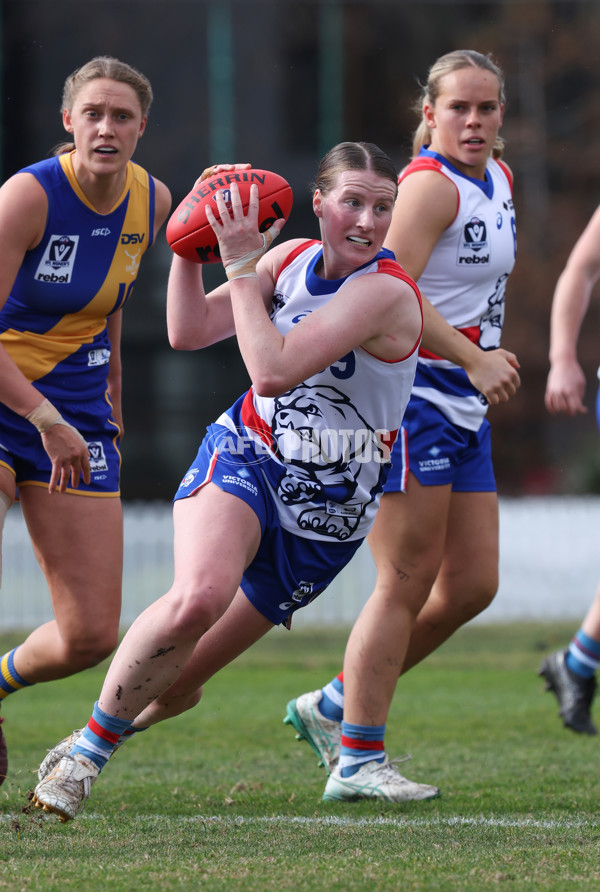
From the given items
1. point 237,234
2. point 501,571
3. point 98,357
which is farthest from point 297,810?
point 501,571

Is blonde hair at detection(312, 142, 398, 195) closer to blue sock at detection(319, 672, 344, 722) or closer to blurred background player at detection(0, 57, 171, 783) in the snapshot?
blurred background player at detection(0, 57, 171, 783)

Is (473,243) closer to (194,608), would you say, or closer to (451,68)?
(451,68)

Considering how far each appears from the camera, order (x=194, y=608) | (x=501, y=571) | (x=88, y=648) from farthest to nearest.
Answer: (x=501, y=571) < (x=88, y=648) < (x=194, y=608)

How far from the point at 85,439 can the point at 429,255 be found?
54.4 inches

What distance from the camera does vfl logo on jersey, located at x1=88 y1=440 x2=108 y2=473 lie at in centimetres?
422

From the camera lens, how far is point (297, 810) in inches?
158

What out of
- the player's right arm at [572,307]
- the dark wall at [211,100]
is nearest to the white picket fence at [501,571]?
the dark wall at [211,100]

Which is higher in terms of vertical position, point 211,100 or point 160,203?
point 211,100

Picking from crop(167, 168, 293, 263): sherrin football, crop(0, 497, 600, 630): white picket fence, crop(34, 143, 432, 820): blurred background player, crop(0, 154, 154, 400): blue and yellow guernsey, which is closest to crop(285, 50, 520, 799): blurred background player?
crop(34, 143, 432, 820): blurred background player

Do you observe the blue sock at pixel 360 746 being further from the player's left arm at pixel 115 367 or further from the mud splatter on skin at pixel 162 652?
the player's left arm at pixel 115 367

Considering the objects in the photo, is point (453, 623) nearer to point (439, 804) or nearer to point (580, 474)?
point (439, 804)

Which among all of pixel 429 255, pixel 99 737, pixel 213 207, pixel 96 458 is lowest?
pixel 99 737

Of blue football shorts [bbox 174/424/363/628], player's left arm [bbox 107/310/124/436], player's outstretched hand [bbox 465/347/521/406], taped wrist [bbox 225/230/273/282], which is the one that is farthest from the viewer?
player's left arm [bbox 107/310/124/436]

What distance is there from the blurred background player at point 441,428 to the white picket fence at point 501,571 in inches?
330
